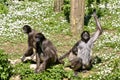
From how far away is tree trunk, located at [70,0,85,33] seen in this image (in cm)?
2273

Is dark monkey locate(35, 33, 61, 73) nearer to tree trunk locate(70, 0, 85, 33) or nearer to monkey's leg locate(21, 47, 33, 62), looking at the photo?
monkey's leg locate(21, 47, 33, 62)

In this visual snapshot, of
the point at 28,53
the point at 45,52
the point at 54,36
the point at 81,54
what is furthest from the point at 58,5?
the point at 45,52

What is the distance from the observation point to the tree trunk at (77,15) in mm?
22734

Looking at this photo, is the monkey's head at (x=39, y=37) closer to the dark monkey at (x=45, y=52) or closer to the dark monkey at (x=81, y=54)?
the dark monkey at (x=45, y=52)

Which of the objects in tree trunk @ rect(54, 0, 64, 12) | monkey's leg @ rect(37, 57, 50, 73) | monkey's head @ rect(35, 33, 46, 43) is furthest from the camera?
tree trunk @ rect(54, 0, 64, 12)

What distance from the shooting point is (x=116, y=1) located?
28641mm

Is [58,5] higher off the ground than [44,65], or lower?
A: higher

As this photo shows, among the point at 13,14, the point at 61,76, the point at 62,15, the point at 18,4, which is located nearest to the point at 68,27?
the point at 62,15

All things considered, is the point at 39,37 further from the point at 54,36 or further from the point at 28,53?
the point at 54,36

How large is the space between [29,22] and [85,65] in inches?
417

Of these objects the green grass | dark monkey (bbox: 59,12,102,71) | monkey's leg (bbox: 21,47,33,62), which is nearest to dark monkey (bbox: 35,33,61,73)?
the green grass

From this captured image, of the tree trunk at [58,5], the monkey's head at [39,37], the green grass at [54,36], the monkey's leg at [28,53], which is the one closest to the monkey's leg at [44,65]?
the green grass at [54,36]

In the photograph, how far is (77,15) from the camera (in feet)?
75.3

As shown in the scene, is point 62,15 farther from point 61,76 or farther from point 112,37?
point 61,76
